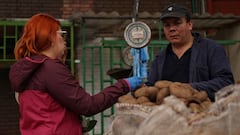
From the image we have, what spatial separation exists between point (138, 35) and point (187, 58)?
21.0 inches

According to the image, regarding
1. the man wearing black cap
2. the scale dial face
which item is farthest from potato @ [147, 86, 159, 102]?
the scale dial face

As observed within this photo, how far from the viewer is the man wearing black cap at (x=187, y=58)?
3.01 metres

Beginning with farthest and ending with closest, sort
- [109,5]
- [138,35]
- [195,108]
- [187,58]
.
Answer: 1. [109,5]
2. [138,35]
3. [187,58]
4. [195,108]

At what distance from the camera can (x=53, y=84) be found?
2.81 metres

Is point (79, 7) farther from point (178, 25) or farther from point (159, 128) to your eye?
point (159, 128)

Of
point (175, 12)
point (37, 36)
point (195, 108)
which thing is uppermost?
point (175, 12)

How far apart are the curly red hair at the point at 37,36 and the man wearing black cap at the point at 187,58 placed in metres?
0.79

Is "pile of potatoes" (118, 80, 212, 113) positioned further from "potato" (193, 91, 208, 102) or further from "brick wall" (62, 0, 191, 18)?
"brick wall" (62, 0, 191, 18)

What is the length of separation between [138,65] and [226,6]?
248 inches

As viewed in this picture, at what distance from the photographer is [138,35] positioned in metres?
3.57

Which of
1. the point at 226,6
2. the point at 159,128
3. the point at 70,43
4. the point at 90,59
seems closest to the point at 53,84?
the point at 159,128

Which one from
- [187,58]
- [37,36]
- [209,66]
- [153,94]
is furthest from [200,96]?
[37,36]

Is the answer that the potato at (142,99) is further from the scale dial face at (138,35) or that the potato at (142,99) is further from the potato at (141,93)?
the scale dial face at (138,35)

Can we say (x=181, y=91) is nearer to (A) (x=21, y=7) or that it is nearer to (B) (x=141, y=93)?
(B) (x=141, y=93)
